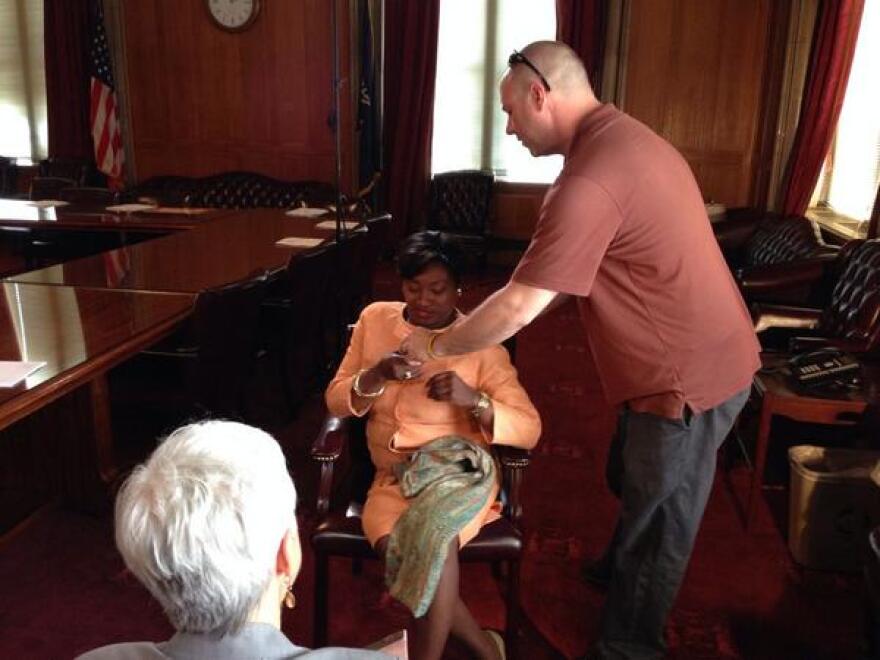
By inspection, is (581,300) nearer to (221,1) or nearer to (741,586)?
(741,586)

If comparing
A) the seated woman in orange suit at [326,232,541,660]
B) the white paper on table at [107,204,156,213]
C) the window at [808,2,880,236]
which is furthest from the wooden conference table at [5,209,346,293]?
the window at [808,2,880,236]

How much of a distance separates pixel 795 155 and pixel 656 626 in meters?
4.16

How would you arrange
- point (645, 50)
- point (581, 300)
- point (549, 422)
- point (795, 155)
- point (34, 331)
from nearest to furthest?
point (581, 300), point (34, 331), point (549, 422), point (795, 155), point (645, 50)

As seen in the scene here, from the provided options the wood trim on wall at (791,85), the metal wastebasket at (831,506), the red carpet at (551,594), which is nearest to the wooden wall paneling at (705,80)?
the wood trim on wall at (791,85)

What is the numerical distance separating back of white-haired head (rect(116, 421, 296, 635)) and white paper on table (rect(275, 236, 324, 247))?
297 cm

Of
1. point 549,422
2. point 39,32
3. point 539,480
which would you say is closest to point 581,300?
point 539,480

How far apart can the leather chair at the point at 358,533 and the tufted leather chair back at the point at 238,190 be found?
16.1 feet

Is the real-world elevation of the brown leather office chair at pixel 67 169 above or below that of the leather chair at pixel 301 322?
above

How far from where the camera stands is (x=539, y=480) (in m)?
2.95

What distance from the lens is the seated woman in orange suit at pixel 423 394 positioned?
178 cm

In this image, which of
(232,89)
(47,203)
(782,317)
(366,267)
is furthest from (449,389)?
(232,89)

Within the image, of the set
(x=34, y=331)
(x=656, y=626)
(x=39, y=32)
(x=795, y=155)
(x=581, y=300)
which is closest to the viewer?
(x=581, y=300)

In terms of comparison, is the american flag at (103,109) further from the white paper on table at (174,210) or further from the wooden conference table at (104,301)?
the wooden conference table at (104,301)

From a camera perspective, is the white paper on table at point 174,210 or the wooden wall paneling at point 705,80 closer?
the white paper on table at point 174,210
